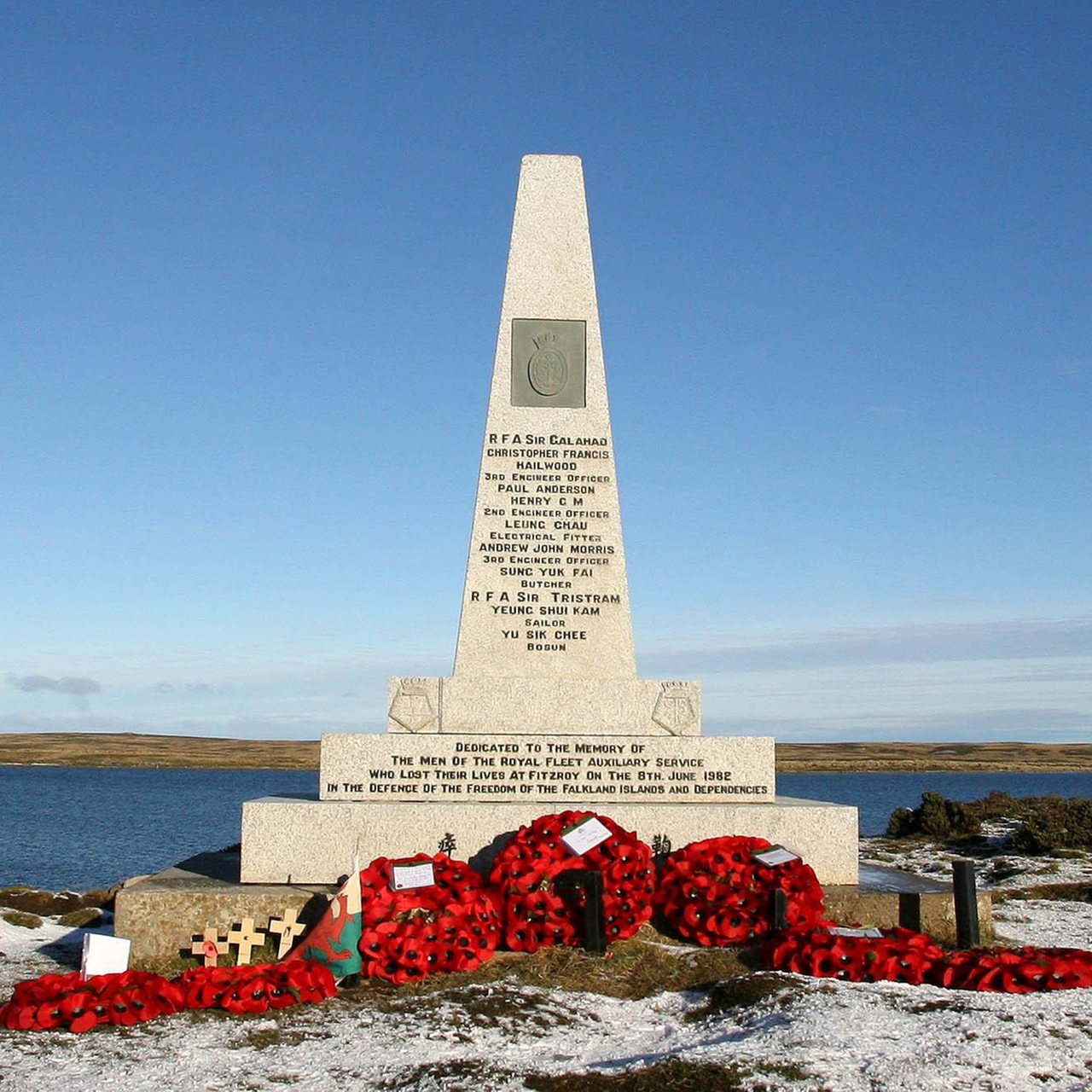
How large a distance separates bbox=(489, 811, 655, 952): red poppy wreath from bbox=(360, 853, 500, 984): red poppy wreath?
188 millimetres

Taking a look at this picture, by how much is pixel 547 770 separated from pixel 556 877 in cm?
178

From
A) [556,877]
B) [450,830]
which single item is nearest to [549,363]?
[450,830]

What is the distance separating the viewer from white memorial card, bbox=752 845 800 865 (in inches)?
348

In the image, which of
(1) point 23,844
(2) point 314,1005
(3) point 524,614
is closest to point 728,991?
(2) point 314,1005

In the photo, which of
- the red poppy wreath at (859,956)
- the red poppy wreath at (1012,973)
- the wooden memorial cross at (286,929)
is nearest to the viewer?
the red poppy wreath at (1012,973)

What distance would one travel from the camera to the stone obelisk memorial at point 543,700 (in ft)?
32.0

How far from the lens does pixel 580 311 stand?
39.9ft

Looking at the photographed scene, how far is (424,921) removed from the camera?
809 cm

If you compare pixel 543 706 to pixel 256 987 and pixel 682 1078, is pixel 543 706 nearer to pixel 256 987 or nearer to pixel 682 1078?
pixel 256 987

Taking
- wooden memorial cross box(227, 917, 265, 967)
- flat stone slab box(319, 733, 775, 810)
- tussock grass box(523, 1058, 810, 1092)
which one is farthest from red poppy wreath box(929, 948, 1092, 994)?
wooden memorial cross box(227, 917, 265, 967)

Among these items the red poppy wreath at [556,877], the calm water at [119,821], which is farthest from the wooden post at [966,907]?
the calm water at [119,821]

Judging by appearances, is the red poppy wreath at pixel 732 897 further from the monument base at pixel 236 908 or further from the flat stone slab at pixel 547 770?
the flat stone slab at pixel 547 770

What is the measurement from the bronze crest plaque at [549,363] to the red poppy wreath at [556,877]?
4.70m

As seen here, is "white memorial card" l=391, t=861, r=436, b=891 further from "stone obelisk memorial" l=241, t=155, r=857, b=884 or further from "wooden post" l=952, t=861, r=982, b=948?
"wooden post" l=952, t=861, r=982, b=948
